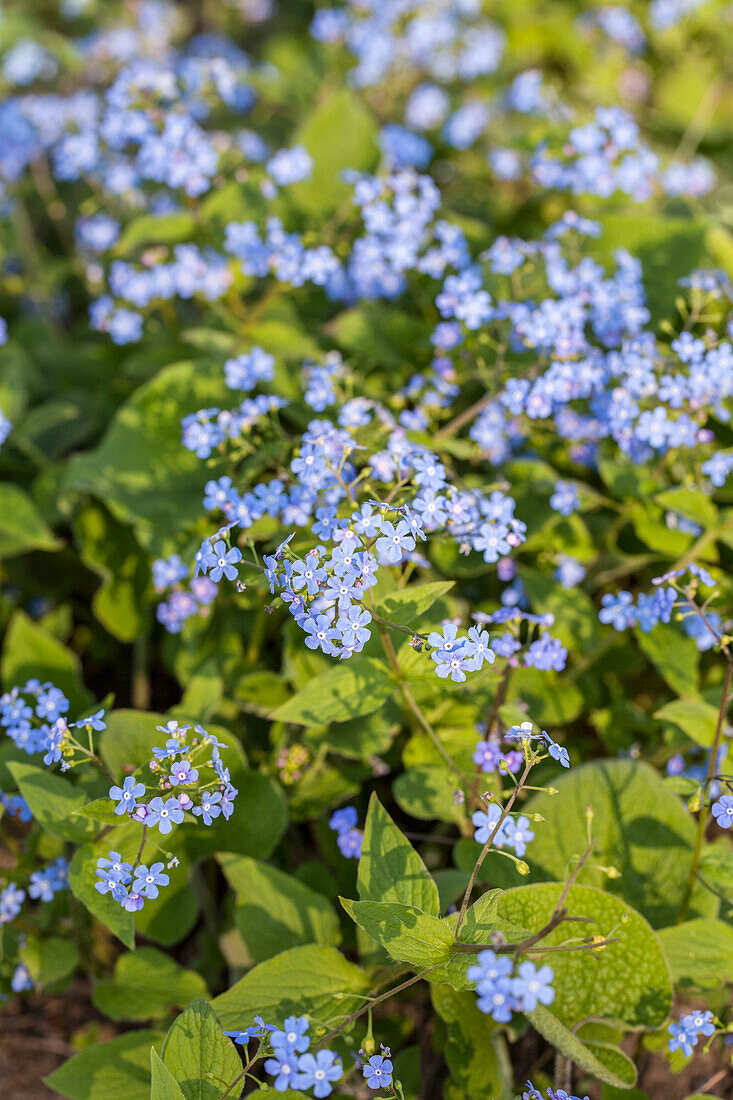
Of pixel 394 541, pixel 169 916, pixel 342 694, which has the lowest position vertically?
pixel 169 916

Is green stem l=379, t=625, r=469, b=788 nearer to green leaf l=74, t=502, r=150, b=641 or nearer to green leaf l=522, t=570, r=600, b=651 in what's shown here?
green leaf l=522, t=570, r=600, b=651

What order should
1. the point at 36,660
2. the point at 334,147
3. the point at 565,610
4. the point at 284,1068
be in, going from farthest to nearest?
the point at 334,147 → the point at 36,660 → the point at 565,610 → the point at 284,1068

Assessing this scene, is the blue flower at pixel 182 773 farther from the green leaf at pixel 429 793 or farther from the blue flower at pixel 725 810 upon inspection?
the blue flower at pixel 725 810

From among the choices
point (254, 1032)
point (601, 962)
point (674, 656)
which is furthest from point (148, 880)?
point (674, 656)

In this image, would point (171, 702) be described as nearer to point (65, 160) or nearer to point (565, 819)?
point (565, 819)

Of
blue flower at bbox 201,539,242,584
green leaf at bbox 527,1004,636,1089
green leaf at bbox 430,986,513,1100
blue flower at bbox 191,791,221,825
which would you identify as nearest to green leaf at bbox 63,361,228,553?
blue flower at bbox 201,539,242,584

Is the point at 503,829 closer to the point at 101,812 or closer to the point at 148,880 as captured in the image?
the point at 148,880

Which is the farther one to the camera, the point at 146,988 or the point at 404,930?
the point at 146,988
